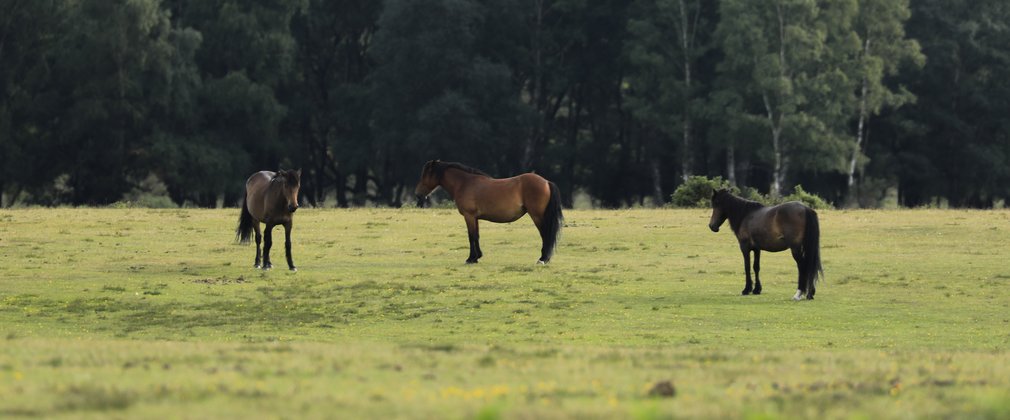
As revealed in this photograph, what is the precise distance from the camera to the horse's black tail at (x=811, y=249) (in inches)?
958

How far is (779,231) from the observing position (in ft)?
82.0

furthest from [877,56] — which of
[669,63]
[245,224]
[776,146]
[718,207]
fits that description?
[718,207]

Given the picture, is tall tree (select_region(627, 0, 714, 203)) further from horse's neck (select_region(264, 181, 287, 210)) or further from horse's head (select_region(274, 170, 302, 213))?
horse's head (select_region(274, 170, 302, 213))

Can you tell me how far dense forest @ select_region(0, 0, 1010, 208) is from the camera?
67.4 metres

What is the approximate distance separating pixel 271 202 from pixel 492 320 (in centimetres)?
856

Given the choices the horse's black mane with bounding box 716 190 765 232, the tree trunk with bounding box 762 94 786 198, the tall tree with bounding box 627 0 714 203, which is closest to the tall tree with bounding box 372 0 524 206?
the tall tree with bounding box 627 0 714 203

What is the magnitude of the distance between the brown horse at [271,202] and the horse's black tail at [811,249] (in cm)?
976

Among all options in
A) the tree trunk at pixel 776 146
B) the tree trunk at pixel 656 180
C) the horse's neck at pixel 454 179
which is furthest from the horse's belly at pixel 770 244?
the tree trunk at pixel 656 180

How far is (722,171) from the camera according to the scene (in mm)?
80500

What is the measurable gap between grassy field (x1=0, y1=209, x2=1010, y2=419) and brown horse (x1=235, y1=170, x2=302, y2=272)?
0.62 meters

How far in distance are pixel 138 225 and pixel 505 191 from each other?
12.6 m

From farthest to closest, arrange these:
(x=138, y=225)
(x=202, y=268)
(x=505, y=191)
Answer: (x=138, y=225) < (x=505, y=191) < (x=202, y=268)

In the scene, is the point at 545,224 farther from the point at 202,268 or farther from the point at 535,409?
the point at 535,409

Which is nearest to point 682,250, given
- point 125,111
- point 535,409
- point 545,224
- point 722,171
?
point 545,224
